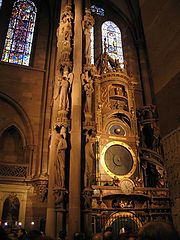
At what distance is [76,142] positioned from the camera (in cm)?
682

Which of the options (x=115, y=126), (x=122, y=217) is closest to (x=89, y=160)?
(x=122, y=217)

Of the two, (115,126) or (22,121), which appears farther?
(22,121)

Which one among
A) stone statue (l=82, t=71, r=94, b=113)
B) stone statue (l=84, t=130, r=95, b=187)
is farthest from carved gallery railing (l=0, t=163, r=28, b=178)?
stone statue (l=82, t=71, r=94, b=113)

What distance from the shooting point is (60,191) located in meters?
6.25

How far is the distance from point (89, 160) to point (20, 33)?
9986 mm

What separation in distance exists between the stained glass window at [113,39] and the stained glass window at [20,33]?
4.72 meters

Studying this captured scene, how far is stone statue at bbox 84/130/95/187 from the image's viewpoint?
21.0 feet

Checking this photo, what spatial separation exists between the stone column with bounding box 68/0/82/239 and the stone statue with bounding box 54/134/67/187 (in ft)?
0.78

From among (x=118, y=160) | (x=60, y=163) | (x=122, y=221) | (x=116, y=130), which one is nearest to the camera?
(x=60, y=163)

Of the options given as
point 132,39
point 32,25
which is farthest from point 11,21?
point 132,39

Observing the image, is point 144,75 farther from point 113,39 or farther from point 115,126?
point 115,126

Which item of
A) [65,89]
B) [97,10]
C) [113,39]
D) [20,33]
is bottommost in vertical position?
[65,89]

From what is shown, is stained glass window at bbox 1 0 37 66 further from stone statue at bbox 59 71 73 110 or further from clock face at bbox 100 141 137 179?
clock face at bbox 100 141 137 179

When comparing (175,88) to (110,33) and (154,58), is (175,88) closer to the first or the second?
(154,58)
